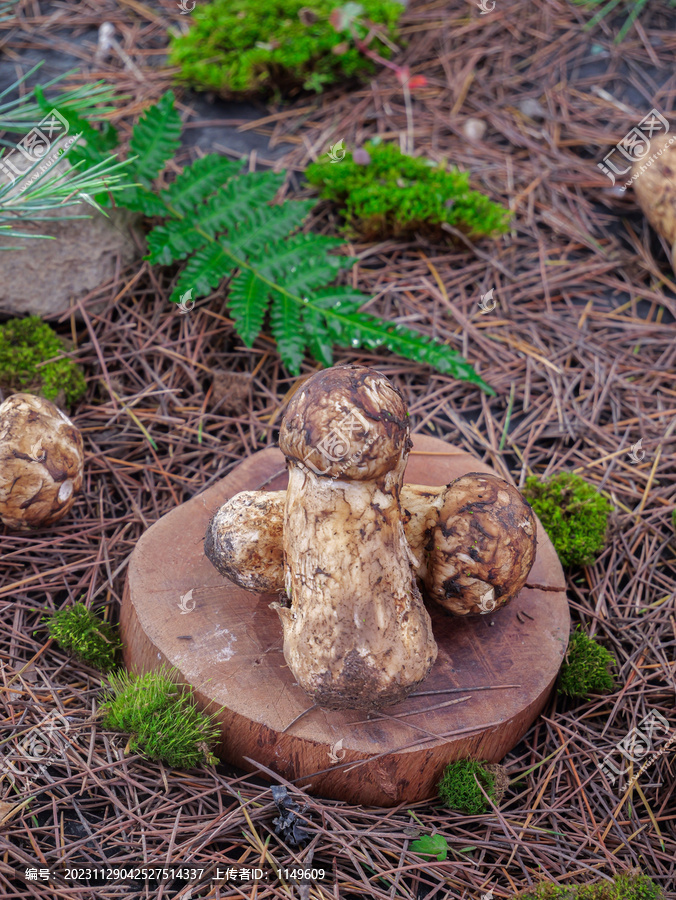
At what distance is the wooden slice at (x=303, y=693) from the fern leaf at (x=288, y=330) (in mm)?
956

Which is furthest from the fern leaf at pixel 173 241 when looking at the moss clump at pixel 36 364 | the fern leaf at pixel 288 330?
the moss clump at pixel 36 364

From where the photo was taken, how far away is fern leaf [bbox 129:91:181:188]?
3.76m

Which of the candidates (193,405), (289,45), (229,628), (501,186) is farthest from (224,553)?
(289,45)

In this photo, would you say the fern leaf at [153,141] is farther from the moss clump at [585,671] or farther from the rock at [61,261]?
the moss clump at [585,671]

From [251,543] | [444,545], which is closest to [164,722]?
[251,543]

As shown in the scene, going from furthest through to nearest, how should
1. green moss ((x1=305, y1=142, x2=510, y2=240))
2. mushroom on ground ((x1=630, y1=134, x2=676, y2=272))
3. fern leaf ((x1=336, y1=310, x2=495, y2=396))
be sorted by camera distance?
mushroom on ground ((x1=630, y1=134, x2=676, y2=272)) → green moss ((x1=305, y1=142, x2=510, y2=240)) → fern leaf ((x1=336, y1=310, x2=495, y2=396))

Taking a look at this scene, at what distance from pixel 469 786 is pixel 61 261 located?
11.1 ft

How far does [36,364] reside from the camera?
138 inches

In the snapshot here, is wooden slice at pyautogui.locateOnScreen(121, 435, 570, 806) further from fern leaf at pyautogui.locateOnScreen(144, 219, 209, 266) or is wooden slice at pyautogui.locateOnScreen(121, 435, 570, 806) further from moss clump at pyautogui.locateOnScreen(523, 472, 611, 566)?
fern leaf at pyautogui.locateOnScreen(144, 219, 209, 266)

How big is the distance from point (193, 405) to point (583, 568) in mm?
2206

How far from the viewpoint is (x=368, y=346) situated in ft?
12.1

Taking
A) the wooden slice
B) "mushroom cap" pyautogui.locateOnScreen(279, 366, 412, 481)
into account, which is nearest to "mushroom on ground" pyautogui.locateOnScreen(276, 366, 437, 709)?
"mushroom cap" pyautogui.locateOnScreen(279, 366, 412, 481)

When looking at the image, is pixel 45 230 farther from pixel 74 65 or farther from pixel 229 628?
pixel 229 628

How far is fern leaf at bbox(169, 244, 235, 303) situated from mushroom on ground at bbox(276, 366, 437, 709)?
4.95ft
